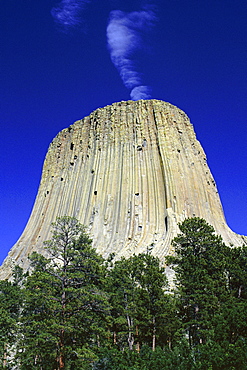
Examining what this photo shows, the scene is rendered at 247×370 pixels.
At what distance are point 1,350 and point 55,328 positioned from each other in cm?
792

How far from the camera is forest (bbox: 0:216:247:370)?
48.8ft

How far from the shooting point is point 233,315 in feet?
49.6

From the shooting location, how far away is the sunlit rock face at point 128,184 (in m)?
39.2

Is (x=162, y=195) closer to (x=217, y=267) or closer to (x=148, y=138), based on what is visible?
(x=148, y=138)

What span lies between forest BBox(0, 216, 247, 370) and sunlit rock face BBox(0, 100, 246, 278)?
11.8m

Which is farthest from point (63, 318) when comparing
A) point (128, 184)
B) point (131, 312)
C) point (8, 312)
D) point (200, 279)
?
point (128, 184)

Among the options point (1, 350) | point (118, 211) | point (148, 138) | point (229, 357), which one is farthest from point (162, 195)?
point (229, 357)

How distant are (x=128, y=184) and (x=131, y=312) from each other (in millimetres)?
22891

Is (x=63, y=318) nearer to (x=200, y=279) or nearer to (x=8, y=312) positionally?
(x=200, y=279)

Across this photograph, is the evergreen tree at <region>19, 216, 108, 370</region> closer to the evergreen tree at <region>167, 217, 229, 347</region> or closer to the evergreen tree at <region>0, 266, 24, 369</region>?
the evergreen tree at <region>0, 266, 24, 369</region>

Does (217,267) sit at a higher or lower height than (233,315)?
higher

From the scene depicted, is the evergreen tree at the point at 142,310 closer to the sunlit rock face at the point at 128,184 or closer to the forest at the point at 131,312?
the forest at the point at 131,312

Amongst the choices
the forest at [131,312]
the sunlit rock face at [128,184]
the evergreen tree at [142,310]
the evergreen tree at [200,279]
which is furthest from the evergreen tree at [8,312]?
the sunlit rock face at [128,184]

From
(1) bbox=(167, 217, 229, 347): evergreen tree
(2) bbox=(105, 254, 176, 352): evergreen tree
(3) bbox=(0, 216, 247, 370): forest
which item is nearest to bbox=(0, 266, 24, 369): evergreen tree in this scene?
(3) bbox=(0, 216, 247, 370): forest
